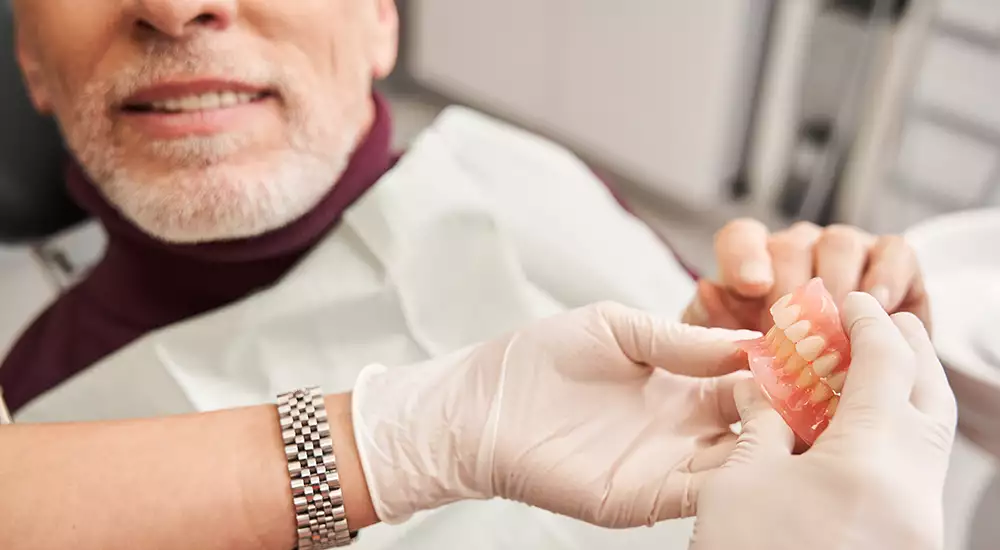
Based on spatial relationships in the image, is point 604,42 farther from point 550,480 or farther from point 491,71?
point 550,480

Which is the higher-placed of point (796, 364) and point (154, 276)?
point (796, 364)

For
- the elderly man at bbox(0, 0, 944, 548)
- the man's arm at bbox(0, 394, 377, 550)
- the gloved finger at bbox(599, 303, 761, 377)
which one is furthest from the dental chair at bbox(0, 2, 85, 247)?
the gloved finger at bbox(599, 303, 761, 377)

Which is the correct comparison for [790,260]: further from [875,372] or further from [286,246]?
[286,246]

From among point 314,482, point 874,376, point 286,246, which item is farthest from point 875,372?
point 286,246

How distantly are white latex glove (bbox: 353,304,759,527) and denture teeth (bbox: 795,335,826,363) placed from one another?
0.07 meters

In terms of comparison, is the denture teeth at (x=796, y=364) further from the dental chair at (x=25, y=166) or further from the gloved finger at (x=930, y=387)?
the dental chair at (x=25, y=166)

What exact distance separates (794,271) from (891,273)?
0.07m

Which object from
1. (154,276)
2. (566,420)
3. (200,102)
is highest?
(200,102)

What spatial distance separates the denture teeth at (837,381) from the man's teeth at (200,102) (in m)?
0.56

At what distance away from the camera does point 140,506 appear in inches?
23.0

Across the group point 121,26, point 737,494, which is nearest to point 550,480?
point 737,494

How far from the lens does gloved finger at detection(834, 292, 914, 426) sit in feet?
1.47

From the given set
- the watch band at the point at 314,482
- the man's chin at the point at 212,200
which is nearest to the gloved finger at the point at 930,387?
the watch band at the point at 314,482

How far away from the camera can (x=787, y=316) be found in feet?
1.72
